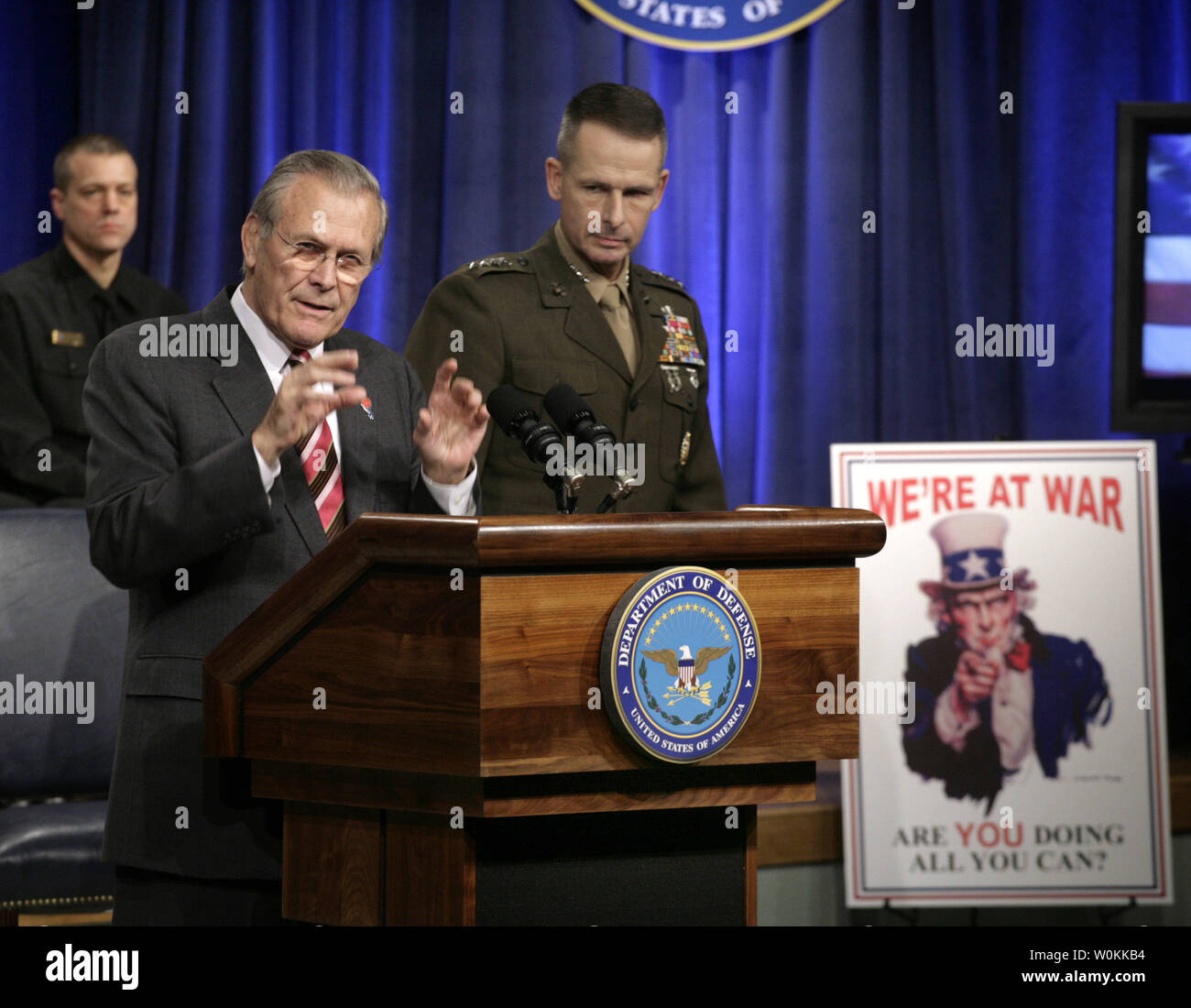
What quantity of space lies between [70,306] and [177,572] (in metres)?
1.94

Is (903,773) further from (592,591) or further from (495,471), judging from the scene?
(592,591)

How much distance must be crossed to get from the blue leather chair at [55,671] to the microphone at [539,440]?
1.19 metres

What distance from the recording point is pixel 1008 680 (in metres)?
2.84

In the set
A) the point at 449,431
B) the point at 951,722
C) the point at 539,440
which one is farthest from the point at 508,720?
the point at 951,722

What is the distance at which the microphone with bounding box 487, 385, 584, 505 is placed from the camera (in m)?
1.43

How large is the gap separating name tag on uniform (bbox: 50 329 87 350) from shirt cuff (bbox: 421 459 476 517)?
6.12ft

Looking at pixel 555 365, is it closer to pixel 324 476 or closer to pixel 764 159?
pixel 324 476

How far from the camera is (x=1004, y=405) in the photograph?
365cm

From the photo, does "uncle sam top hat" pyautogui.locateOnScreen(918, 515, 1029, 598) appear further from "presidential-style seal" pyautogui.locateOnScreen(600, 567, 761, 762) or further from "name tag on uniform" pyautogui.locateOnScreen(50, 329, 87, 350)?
"name tag on uniform" pyautogui.locateOnScreen(50, 329, 87, 350)

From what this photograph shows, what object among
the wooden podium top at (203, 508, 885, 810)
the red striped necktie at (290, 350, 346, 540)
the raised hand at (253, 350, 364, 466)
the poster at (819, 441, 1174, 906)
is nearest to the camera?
the wooden podium top at (203, 508, 885, 810)

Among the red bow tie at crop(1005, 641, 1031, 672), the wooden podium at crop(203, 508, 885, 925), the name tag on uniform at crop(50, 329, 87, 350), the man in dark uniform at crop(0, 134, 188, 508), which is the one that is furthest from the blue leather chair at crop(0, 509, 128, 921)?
the red bow tie at crop(1005, 641, 1031, 672)

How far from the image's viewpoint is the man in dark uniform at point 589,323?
229 centimetres

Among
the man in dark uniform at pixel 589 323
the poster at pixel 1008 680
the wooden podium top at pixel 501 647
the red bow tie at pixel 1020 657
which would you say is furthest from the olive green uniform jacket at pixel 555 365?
the wooden podium top at pixel 501 647

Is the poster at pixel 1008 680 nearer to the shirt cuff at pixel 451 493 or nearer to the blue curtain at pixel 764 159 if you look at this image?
the blue curtain at pixel 764 159
